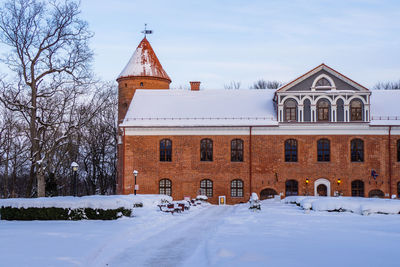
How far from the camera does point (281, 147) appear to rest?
41094 mm

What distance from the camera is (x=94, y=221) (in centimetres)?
2086

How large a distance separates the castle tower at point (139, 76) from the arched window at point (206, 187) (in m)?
11.4

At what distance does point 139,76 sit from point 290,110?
15472 millimetres

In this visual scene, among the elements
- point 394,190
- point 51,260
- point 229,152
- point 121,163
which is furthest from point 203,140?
point 51,260

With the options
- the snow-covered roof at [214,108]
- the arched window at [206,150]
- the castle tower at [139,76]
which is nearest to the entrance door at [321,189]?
the snow-covered roof at [214,108]

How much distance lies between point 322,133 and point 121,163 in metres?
17.5

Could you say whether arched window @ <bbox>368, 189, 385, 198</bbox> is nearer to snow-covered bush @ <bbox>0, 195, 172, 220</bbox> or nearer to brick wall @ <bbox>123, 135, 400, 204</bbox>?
brick wall @ <bbox>123, 135, 400, 204</bbox>

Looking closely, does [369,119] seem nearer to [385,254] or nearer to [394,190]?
[394,190]

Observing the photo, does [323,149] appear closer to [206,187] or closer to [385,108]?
[385,108]

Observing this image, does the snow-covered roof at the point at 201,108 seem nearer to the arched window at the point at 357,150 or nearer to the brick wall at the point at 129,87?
the brick wall at the point at 129,87

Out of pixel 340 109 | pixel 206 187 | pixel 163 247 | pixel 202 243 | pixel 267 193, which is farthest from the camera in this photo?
pixel 206 187

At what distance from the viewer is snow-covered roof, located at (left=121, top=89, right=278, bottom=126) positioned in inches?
1645

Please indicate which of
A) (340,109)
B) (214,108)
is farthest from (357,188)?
(214,108)

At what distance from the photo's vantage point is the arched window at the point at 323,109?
41125 mm
